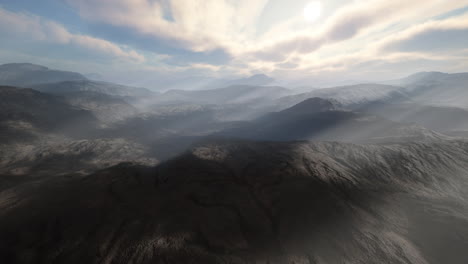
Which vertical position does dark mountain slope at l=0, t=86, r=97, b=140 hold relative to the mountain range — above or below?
above

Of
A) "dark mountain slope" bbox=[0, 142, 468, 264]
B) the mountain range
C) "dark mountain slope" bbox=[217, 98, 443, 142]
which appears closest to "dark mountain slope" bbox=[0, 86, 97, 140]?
the mountain range

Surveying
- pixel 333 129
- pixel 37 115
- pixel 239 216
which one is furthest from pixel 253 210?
pixel 37 115

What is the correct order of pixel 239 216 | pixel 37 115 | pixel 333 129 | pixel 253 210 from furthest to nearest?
pixel 333 129 < pixel 37 115 < pixel 253 210 < pixel 239 216

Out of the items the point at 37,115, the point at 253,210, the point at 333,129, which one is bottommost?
the point at 333,129

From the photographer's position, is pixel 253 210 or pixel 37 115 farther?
pixel 37 115

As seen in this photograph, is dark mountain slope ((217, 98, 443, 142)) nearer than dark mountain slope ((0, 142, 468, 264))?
No

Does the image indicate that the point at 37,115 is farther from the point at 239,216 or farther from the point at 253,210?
the point at 253,210

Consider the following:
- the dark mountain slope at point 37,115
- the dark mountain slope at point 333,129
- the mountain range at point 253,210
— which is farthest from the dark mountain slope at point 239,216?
the dark mountain slope at point 37,115

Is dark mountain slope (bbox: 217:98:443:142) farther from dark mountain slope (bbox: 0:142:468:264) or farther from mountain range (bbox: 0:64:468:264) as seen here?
dark mountain slope (bbox: 0:142:468:264)

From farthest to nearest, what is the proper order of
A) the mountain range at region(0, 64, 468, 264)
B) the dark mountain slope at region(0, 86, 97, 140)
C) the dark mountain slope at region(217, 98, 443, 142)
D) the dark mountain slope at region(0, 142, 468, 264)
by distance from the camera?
1. the dark mountain slope at region(0, 86, 97, 140)
2. the dark mountain slope at region(217, 98, 443, 142)
3. the mountain range at region(0, 64, 468, 264)
4. the dark mountain slope at region(0, 142, 468, 264)

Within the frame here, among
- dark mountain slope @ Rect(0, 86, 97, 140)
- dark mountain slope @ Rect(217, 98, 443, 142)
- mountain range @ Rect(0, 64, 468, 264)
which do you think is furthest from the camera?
dark mountain slope @ Rect(0, 86, 97, 140)
